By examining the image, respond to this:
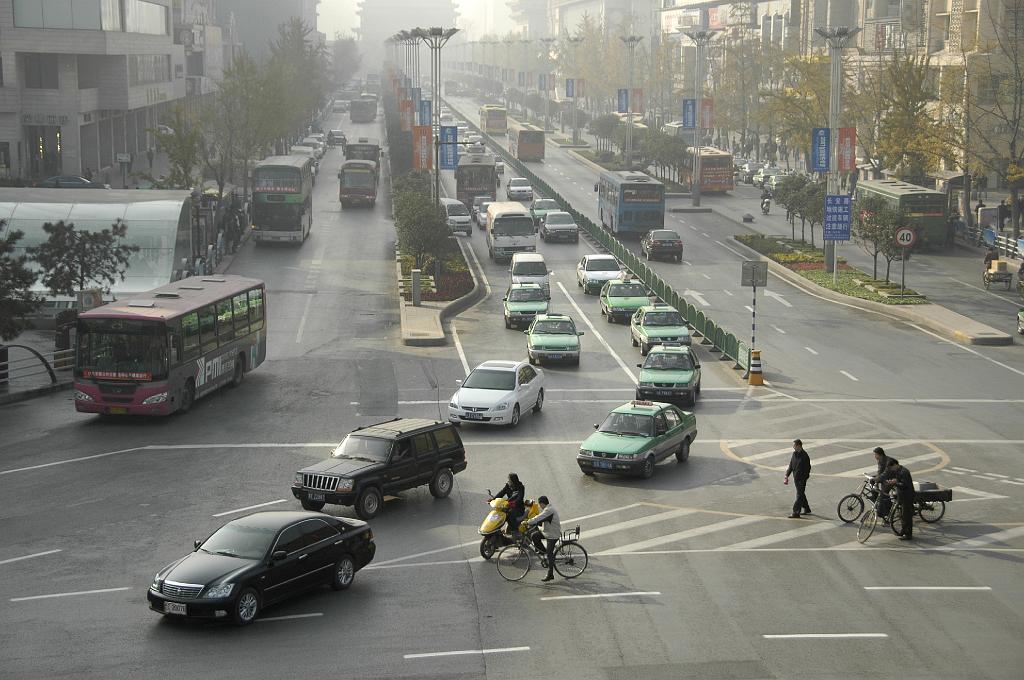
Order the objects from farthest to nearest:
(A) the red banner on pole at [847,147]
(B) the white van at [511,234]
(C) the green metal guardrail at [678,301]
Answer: (B) the white van at [511,234] → (A) the red banner on pole at [847,147] → (C) the green metal guardrail at [678,301]

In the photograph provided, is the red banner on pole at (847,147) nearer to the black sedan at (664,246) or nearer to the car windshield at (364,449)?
the black sedan at (664,246)

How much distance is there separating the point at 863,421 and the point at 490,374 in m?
9.95

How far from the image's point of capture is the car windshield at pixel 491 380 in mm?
35312

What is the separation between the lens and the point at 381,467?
2673 centimetres

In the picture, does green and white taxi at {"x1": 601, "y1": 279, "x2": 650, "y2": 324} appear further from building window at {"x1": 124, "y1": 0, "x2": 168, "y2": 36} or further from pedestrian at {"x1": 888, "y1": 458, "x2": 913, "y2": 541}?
building window at {"x1": 124, "y1": 0, "x2": 168, "y2": 36}

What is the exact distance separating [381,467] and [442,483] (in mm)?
1886

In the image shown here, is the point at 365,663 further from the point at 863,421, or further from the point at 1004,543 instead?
the point at 863,421

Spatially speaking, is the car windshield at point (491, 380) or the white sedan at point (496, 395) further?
the car windshield at point (491, 380)

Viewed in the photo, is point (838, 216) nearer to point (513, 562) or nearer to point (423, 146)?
point (423, 146)

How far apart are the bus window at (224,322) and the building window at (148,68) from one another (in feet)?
218

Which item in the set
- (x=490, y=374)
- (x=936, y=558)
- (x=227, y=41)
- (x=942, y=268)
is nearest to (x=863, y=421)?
(x=490, y=374)

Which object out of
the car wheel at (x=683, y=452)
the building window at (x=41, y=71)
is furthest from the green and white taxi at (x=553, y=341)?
the building window at (x=41, y=71)

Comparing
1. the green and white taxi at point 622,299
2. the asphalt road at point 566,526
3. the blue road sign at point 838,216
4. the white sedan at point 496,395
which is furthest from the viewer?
the blue road sign at point 838,216

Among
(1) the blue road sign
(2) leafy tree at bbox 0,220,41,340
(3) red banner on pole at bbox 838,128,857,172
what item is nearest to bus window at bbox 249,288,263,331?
(2) leafy tree at bbox 0,220,41,340
